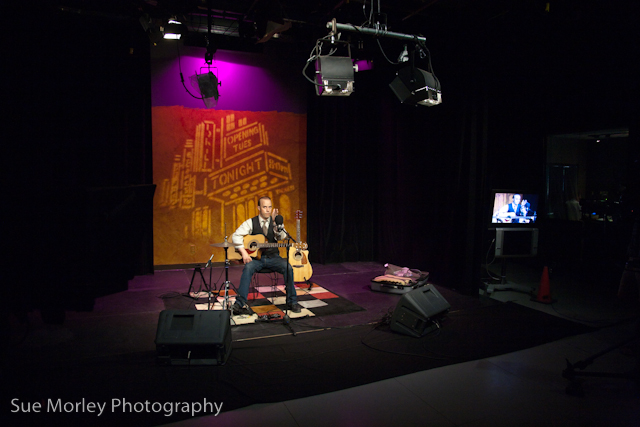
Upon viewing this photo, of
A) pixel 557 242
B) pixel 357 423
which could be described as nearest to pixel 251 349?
pixel 357 423

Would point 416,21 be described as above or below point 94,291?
above

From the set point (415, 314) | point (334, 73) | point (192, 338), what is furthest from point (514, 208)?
point (192, 338)

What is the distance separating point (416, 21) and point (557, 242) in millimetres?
4764

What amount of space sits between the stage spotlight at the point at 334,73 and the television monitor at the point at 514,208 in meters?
2.57

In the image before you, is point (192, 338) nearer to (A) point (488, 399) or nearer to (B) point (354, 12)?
(A) point (488, 399)

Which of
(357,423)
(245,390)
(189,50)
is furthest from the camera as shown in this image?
(189,50)

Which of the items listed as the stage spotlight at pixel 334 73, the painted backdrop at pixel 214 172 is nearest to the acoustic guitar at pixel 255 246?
the stage spotlight at pixel 334 73

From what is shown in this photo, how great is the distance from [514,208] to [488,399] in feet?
11.0

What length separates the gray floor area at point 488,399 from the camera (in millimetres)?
2521

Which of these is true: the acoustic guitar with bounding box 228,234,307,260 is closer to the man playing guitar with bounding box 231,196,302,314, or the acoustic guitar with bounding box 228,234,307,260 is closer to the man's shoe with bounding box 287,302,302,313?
the man playing guitar with bounding box 231,196,302,314

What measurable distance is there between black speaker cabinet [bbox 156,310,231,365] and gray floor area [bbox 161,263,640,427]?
0.66 meters

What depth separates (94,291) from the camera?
1.47 m

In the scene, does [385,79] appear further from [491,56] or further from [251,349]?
[251,349]

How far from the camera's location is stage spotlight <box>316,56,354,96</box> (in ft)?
13.3
